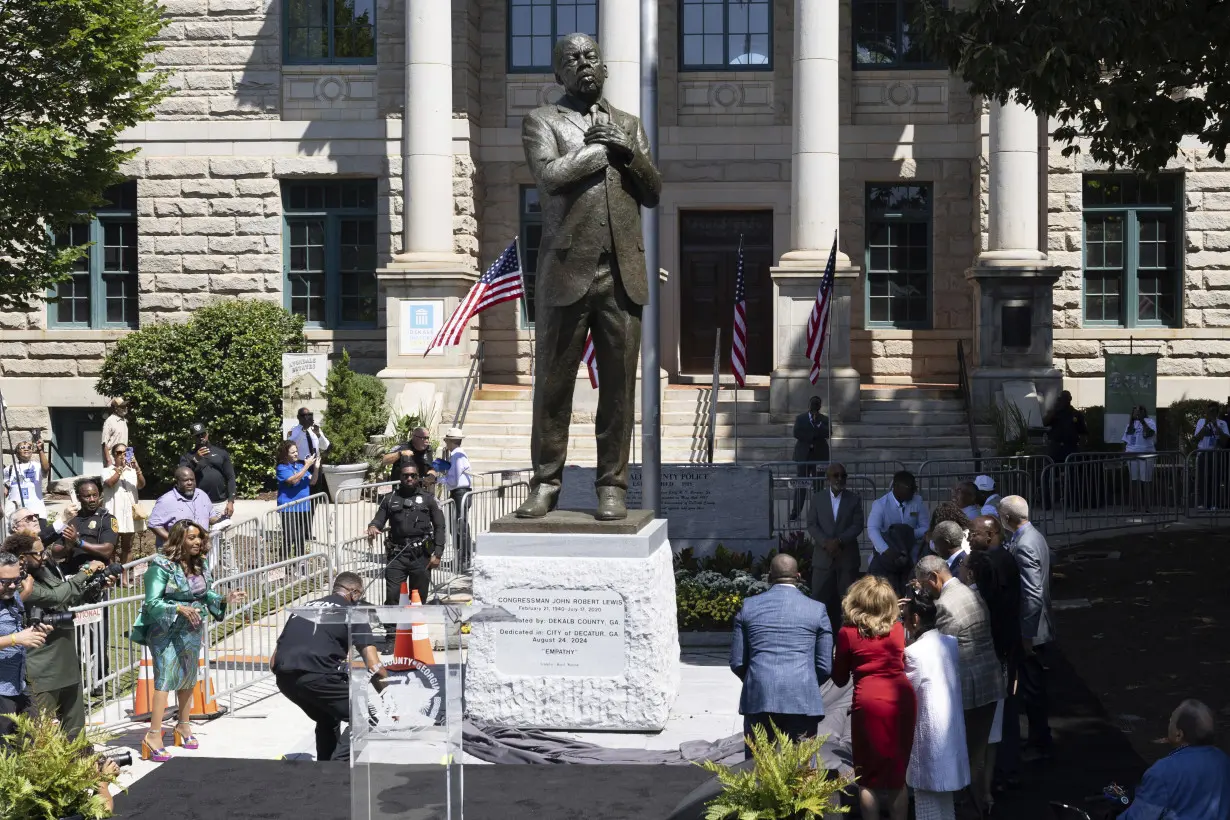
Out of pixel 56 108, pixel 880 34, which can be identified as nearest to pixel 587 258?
pixel 56 108

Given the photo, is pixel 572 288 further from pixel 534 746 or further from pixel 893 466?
pixel 893 466

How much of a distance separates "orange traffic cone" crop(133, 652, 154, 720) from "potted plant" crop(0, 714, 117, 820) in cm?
499

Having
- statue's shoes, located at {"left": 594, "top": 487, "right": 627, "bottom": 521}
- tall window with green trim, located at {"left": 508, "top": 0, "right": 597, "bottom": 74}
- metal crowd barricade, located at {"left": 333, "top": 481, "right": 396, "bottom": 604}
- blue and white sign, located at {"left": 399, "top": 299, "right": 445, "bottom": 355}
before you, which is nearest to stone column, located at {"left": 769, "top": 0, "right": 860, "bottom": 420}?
tall window with green trim, located at {"left": 508, "top": 0, "right": 597, "bottom": 74}

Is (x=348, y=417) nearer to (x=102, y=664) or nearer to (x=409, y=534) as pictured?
(x=409, y=534)

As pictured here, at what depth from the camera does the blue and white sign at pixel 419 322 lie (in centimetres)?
2686

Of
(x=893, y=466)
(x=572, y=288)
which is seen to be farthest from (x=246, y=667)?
(x=893, y=466)

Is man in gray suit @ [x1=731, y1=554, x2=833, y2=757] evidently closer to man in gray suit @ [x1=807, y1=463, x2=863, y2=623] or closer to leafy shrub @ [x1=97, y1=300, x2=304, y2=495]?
man in gray suit @ [x1=807, y1=463, x2=863, y2=623]

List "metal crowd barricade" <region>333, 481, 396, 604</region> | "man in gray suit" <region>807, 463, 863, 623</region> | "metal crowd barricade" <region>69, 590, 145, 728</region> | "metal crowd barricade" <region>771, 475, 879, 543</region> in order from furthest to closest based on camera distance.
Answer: "metal crowd barricade" <region>771, 475, 879, 543</region>, "metal crowd barricade" <region>333, 481, 396, 604</region>, "man in gray suit" <region>807, 463, 863, 623</region>, "metal crowd barricade" <region>69, 590, 145, 728</region>

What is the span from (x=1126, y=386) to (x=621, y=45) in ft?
31.5

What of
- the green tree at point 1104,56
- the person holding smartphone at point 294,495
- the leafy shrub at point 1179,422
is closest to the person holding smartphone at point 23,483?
the person holding smartphone at point 294,495

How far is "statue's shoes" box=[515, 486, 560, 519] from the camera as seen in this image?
1062 cm

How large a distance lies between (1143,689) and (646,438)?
4951 mm

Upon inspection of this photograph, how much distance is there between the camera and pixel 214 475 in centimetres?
1853

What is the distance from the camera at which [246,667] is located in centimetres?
1437
